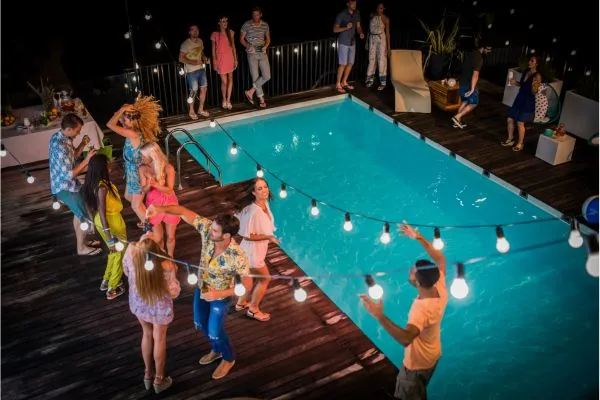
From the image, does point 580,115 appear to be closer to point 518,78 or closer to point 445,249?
point 518,78

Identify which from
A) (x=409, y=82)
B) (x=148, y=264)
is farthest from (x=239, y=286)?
(x=409, y=82)

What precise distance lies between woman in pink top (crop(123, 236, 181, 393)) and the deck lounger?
6.85 meters

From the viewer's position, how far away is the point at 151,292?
471cm

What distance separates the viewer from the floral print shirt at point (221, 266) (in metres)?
4.91

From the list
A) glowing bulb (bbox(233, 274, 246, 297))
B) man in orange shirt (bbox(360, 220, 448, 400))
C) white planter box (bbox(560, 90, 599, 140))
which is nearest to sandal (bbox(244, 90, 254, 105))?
white planter box (bbox(560, 90, 599, 140))

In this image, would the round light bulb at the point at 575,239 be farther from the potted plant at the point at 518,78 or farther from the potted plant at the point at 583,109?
the potted plant at the point at 518,78

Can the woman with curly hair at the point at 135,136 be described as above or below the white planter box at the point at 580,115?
above

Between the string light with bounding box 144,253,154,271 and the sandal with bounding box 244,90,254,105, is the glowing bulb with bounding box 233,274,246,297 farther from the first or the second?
the sandal with bounding box 244,90,254,105

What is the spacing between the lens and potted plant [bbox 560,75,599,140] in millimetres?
9703

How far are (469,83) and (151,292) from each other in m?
6.94

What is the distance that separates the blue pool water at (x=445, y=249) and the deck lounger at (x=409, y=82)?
1.73 ft

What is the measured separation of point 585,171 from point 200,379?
6.29 m

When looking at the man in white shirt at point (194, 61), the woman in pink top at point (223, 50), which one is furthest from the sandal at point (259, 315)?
the woman in pink top at point (223, 50)

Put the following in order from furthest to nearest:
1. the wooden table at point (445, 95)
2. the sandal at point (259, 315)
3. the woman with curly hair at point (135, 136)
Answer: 1. the wooden table at point (445, 95)
2. the woman with curly hair at point (135, 136)
3. the sandal at point (259, 315)
